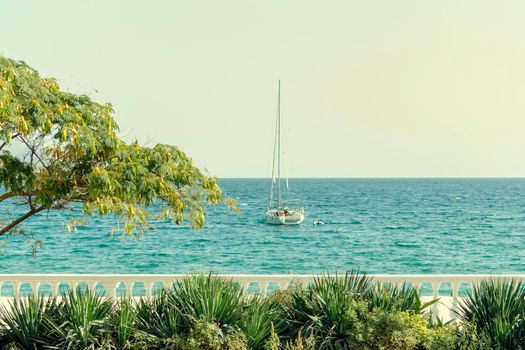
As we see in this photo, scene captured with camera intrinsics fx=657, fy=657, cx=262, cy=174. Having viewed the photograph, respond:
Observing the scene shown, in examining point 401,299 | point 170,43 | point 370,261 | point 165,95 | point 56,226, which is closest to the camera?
point 401,299

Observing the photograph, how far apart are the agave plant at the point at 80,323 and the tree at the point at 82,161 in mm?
923

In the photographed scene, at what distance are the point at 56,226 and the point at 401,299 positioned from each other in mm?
62374

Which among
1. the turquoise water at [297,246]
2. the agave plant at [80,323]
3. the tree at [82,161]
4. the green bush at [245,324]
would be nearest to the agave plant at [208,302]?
the green bush at [245,324]

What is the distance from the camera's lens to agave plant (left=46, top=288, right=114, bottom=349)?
6.43 meters

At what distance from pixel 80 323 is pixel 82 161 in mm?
1905

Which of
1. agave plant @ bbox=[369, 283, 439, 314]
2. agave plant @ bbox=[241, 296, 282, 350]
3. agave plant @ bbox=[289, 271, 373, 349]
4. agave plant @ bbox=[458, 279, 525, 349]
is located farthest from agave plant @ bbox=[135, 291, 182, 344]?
agave plant @ bbox=[458, 279, 525, 349]

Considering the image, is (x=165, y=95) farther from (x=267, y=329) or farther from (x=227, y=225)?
(x=267, y=329)

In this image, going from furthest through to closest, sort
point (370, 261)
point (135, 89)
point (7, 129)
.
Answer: point (135, 89) < point (370, 261) < point (7, 129)

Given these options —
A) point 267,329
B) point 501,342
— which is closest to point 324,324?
point 267,329

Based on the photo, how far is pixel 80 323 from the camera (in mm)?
6520

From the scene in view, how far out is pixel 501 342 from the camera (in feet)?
21.4

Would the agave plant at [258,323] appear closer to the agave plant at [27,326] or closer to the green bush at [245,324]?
the green bush at [245,324]

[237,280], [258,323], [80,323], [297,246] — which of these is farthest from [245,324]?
[297,246]

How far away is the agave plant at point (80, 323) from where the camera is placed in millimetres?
6430
